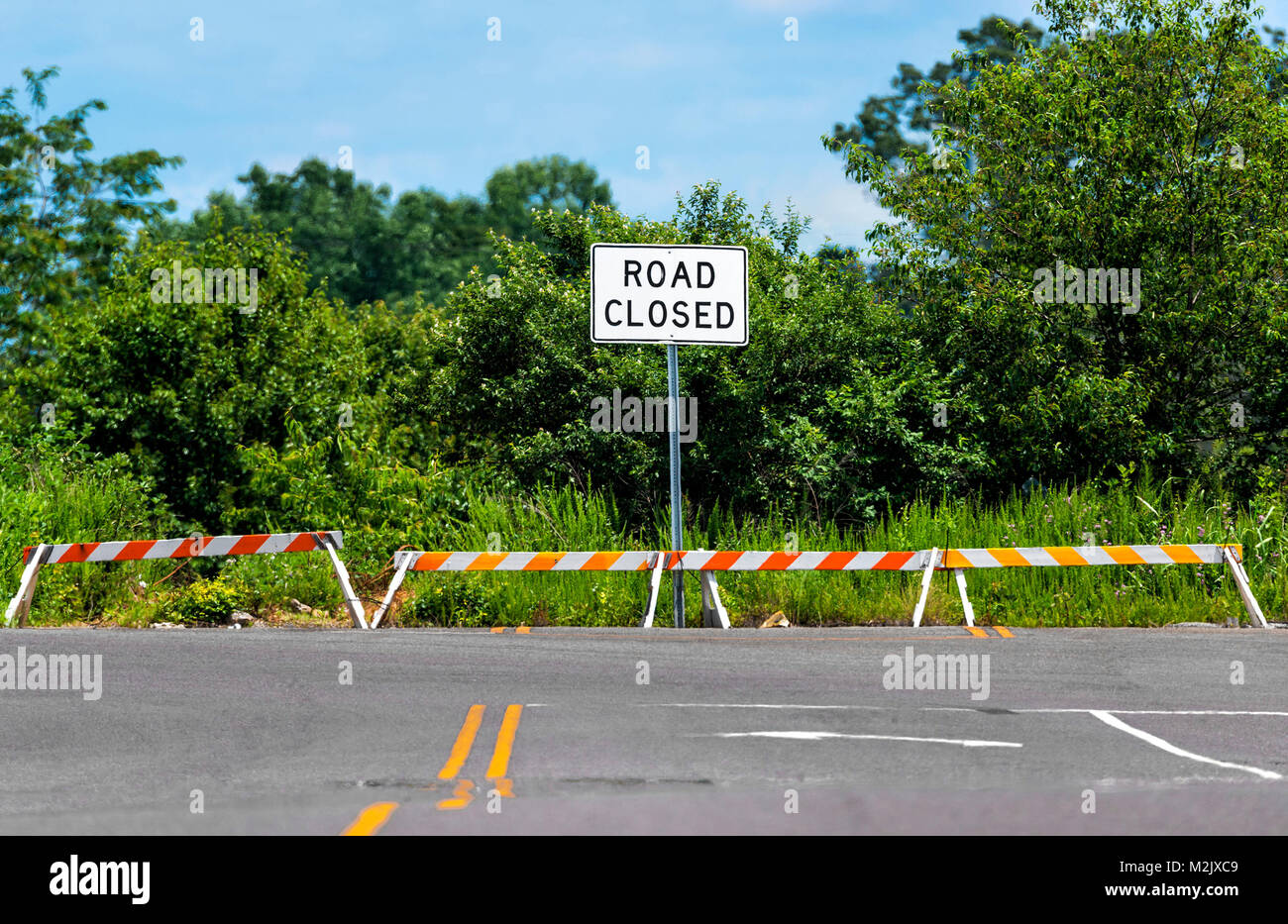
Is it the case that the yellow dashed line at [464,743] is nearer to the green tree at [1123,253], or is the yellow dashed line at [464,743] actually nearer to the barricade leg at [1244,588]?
the barricade leg at [1244,588]

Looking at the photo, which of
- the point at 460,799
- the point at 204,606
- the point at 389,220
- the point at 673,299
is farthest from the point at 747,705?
the point at 389,220

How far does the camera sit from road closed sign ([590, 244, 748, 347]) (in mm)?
14625

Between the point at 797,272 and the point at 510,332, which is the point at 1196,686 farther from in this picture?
the point at 510,332

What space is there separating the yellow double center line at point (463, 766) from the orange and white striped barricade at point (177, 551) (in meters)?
5.59

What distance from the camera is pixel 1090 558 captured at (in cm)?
1456

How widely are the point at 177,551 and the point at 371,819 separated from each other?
9.28 meters

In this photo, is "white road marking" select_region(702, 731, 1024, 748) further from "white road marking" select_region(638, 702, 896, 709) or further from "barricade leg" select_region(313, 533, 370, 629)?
"barricade leg" select_region(313, 533, 370, 629)

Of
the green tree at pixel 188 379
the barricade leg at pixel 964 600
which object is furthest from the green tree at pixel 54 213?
the barricade leg at pixel 964 600

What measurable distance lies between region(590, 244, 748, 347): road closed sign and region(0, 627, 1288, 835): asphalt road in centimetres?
330

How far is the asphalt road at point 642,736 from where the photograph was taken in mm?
6473

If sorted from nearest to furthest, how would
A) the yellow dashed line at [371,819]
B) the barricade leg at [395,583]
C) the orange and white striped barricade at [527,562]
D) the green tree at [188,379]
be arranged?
the yellow dashed line at [371,819], the orange and white striped barricade at [527,562], the barricade leg at [395,583], the green tree at [188,379]

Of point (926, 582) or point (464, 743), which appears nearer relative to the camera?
point (464, 743)

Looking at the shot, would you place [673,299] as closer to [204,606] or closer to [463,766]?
[204,606]

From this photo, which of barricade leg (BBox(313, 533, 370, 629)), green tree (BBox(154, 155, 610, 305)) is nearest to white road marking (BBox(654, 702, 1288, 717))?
barricade leg (BBox(313, 533, 370, 629))
